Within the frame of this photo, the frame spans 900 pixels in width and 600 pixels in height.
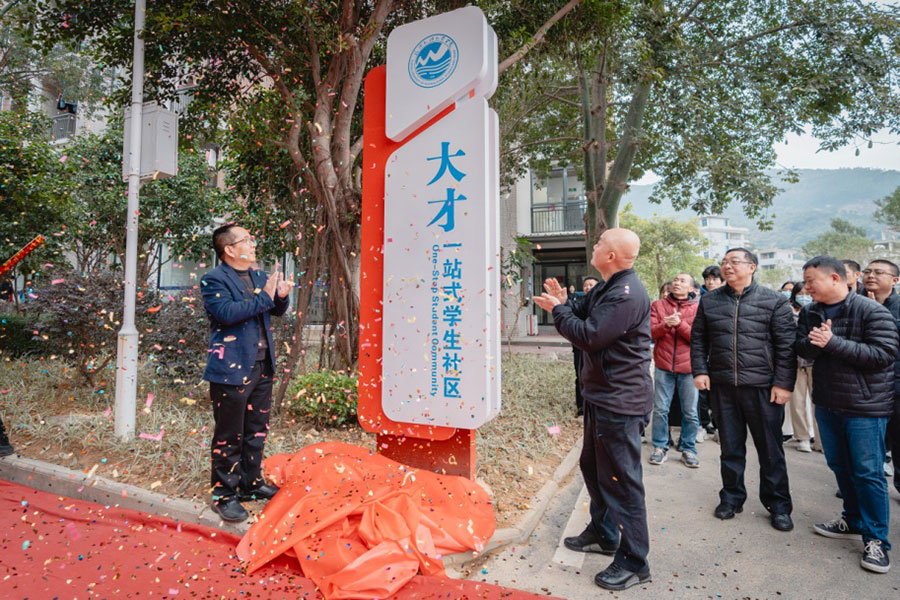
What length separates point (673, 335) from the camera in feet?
16.2

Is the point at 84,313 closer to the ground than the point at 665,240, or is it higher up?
closer to the ground

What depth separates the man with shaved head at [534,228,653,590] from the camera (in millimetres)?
A: 2641

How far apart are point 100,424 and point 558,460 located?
4.10m

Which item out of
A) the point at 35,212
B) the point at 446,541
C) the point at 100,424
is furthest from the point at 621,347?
the point at 35,212

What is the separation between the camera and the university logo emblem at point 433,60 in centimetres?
335

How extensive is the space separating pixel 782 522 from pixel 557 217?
707 inches

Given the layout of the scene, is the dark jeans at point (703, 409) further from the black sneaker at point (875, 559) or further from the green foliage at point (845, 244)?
the green foliage at point (845, 244)

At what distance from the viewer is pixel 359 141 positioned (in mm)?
6297

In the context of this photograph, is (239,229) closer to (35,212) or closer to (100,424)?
(100,424)

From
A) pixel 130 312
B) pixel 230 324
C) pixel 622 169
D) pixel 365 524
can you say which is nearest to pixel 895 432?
pixel 365 524

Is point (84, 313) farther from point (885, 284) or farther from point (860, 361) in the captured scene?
point (885, 284)

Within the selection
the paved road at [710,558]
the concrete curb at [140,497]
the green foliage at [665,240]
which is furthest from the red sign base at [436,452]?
the green foliage at [665,240]

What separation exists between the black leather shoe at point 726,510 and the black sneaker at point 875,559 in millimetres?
748

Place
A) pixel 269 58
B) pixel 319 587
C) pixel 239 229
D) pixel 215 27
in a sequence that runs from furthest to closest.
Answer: pixel 269 58
pixel 215 27
pixel 239 229
pixel 319 587
